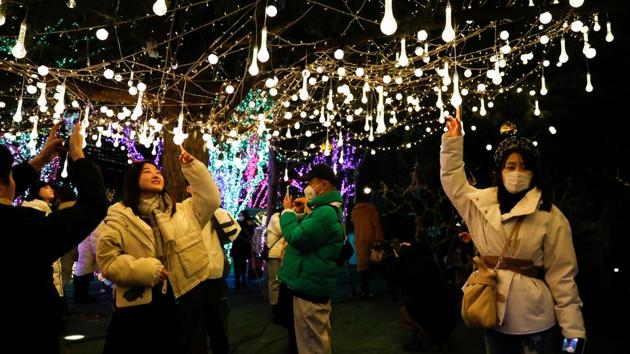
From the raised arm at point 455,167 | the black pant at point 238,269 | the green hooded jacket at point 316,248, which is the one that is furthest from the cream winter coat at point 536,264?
the black pant at point 238,269

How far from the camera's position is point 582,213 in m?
11.9

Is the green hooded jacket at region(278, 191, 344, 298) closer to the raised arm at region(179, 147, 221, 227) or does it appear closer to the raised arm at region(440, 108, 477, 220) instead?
the raised arm at region(179, 147, 221, 227)

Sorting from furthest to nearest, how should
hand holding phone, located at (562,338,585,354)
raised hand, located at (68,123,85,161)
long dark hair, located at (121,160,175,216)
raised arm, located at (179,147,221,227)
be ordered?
raised arm, located at (179,147,221,227)
long dark hair, located at (121,160,175,216)
hand holding phone, located at (562,338,585,354)
raised hand, located at (68,123,85,161)

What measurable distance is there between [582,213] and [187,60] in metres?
9.23

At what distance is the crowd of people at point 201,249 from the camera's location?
228cm

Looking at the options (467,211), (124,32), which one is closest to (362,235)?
(124,32)

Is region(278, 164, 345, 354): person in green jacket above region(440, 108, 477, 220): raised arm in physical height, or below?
below

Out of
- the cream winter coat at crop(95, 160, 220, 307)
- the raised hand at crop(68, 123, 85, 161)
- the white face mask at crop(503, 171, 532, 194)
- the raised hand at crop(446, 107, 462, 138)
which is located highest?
the raised hand at crop(446, 107, 462, 138)

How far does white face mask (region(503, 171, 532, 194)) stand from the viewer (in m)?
3.26

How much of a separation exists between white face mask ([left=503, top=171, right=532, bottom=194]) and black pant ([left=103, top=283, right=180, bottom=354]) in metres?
2.36

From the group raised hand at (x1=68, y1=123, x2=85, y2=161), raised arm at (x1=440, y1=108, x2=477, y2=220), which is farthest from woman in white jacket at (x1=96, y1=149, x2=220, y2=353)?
raised arm at (x1=440, y1=108, x2=477, y2=220)

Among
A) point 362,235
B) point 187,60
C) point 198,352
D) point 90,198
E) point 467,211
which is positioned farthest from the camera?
point 362,235

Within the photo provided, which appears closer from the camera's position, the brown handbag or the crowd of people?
the crowd of people

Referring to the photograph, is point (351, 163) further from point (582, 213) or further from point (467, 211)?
point (467, 211)
